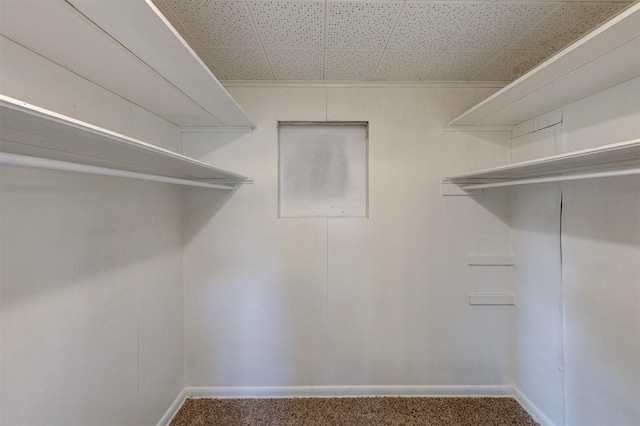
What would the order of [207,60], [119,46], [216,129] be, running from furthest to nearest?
[216,129] → [207,60] → [119,46]

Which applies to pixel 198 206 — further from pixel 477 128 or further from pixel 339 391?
pixel 477 128

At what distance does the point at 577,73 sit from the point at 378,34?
933 millimetres

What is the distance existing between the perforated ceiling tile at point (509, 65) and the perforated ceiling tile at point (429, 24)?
17.8 inches

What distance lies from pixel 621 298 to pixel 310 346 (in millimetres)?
1770

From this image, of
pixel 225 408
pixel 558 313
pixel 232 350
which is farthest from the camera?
pixel 232 350

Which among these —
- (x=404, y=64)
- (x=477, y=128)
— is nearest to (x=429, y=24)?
(x=404, y=64)

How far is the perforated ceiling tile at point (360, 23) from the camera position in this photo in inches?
45.2

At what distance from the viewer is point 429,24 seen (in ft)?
4.10

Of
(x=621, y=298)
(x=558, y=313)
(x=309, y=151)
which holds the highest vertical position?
(x=309, y=151)

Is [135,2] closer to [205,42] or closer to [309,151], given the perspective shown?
[205,42]

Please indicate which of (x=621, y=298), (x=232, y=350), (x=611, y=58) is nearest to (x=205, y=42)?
(x=611, y=58)

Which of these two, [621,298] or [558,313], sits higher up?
[621,298]

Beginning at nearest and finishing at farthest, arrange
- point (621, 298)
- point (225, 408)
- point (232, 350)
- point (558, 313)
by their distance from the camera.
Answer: point (621, 298) < point (558, 313) < point (225, 408) < point (232, 350)

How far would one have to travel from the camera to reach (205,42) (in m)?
1.38
